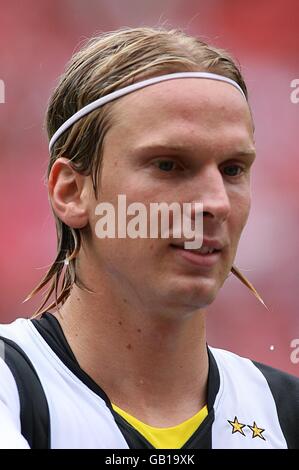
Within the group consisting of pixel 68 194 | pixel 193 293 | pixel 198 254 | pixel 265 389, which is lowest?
pixel 265 389

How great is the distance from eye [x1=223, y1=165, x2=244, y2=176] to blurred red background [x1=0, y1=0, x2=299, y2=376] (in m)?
3.90

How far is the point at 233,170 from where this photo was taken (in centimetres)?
230

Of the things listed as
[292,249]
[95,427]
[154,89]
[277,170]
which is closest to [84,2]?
[277,170]

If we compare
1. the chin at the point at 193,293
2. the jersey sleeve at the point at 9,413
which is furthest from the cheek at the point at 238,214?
the jersey sleeve at the point at 9,413

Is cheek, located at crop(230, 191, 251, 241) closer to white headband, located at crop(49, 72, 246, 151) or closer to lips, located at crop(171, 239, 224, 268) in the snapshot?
lips, located at crop(171, 239, 224, 268)

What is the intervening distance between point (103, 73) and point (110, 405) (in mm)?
971

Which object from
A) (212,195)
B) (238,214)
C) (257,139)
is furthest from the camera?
(257,139)

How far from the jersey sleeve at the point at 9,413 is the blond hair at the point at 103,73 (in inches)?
17.9

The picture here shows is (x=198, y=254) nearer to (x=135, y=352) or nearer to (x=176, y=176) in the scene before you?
(x=176, y=176)

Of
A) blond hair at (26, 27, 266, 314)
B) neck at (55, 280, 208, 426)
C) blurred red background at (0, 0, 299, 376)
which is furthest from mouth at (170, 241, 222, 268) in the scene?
blurred red background at (0, 0, 299, 376)

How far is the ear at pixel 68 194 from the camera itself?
239 centimetres

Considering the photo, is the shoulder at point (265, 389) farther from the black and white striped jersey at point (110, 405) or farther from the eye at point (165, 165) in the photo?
the eye at point (165, 165)

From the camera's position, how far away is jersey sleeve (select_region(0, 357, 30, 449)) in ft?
5.86

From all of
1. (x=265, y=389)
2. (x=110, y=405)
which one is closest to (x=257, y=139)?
(x=265, y=389)
